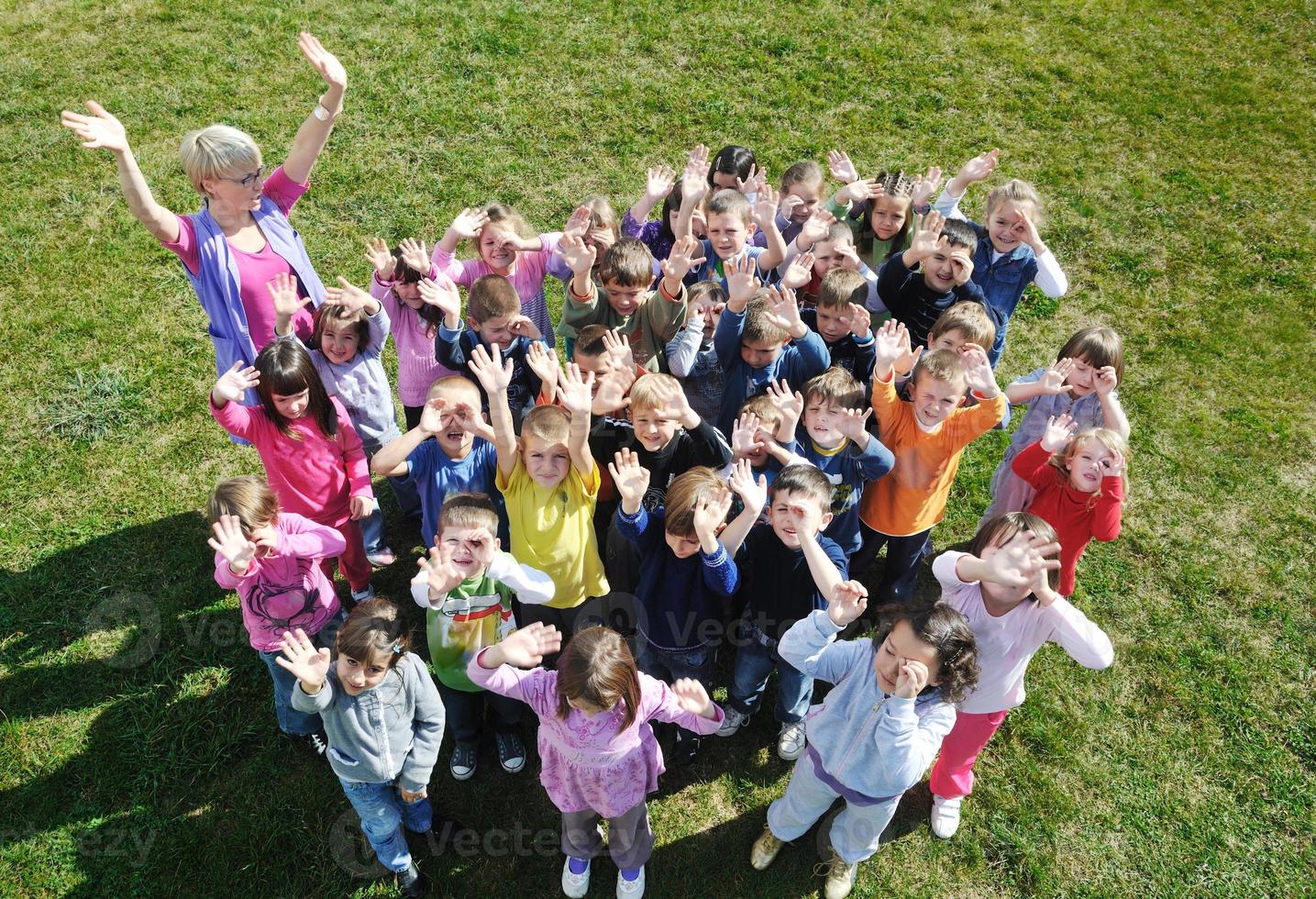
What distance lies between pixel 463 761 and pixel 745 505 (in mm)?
2196

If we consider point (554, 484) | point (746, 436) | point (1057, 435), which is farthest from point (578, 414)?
point (1057, 435)

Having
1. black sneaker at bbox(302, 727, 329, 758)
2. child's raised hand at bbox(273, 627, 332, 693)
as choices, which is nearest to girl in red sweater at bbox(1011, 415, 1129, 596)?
child's raised hand at bbox(273, 627, 332, 693)

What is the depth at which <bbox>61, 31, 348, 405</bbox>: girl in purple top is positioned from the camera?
15.2 ft

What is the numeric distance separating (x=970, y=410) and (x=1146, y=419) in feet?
10.2

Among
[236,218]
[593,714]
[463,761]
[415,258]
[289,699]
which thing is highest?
[236,218]

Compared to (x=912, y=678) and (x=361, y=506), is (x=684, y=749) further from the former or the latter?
(x=361, y=506)

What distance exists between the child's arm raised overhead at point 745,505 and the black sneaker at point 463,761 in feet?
6.31

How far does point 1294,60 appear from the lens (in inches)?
394

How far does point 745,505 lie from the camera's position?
4.15 metres

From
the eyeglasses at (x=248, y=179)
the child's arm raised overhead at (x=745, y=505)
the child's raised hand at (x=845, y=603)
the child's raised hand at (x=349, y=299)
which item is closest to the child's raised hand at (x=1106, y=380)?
the child's arm raised overhead at (x=745, y=505)

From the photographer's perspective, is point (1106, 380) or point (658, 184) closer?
point (1106, 380)

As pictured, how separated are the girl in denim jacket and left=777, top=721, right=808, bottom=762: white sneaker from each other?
2.85m

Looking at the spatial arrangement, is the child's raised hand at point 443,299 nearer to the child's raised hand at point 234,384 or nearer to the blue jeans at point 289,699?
the child's raised hand at point 234,384

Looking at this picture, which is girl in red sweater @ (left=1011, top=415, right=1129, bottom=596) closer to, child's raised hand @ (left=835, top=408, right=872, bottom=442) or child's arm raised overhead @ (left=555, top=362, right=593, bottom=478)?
child's raised hand @ (left=835, top=408, right=872, bottom=442)
